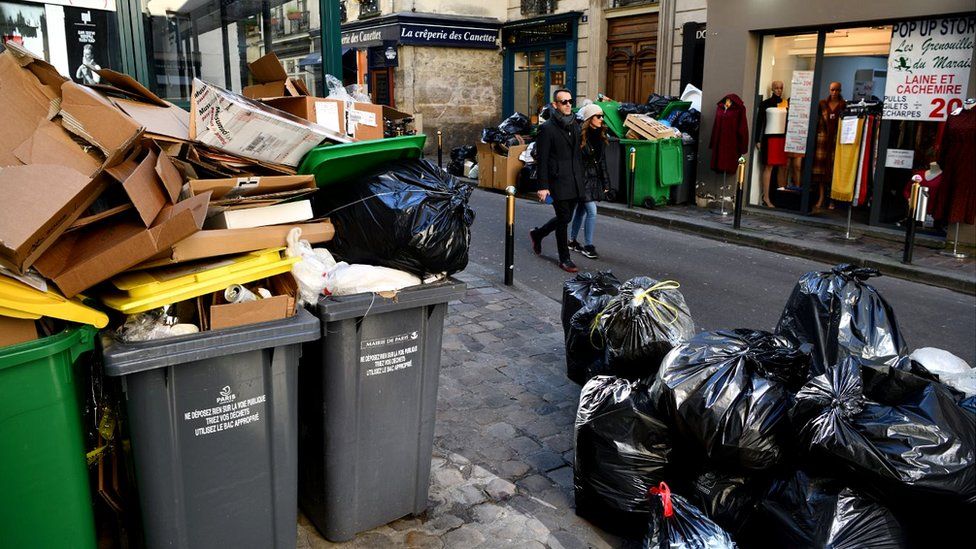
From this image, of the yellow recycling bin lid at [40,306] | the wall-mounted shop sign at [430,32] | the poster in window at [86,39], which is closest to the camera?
the yellow recycling bin lid at [40,306]

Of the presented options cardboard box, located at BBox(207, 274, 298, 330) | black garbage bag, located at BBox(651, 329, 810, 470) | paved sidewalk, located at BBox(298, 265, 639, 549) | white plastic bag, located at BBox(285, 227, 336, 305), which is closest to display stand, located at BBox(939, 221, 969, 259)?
paved sidewalk, located at BBox(298, 265, 639, 549)

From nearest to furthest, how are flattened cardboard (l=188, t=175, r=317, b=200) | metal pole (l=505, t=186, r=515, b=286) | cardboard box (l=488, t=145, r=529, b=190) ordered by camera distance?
flattened cardboard (l=188, t=175, r=317, b=200)
metal pole (l=505, t=186, r=515, b=286)
cardboard box (l=488, t=145, r=529, b=190)

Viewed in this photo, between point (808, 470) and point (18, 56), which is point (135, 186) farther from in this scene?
point (808, 470)

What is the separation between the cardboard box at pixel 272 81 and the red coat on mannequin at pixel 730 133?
8910 mm

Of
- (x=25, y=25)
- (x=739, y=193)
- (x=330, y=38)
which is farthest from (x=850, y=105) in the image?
(x=25, y=25)

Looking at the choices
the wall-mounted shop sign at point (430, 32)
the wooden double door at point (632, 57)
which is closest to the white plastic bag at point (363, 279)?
the wooden double door at point (632, 57)

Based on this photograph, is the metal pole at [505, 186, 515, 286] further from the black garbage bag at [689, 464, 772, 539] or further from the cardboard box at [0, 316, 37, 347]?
the cardboard box at [0, 316, 37, 347]

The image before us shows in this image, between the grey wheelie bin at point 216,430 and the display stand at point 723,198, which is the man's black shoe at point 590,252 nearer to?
the display stand at point 723,198

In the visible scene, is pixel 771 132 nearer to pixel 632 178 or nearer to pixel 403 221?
pixel 632 178

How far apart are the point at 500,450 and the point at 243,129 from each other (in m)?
2.09

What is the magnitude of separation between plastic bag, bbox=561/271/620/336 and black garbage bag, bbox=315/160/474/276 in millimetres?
1582

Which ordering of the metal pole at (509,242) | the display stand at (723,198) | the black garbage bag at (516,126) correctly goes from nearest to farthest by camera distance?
the metal pole at (509,242) < the display stand at (723,198) < the black garbage bag at (516,126)

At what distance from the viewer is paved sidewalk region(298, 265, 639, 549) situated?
332 centimetres

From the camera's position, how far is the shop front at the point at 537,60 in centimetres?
1964
